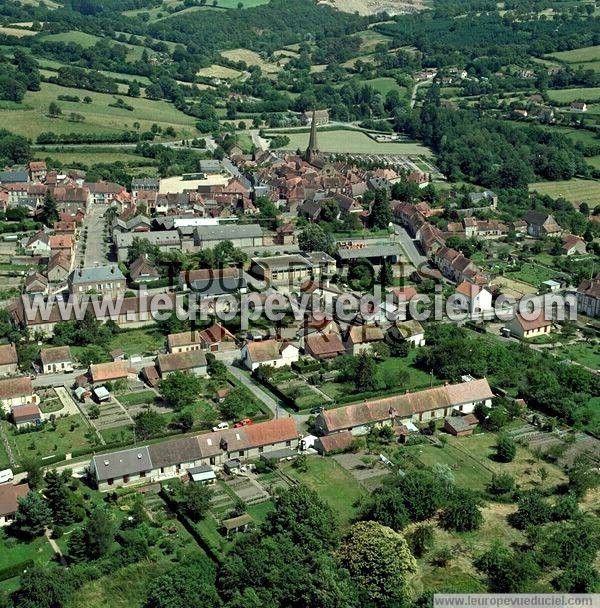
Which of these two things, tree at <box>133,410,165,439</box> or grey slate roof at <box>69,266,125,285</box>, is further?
grey slate roof at <box>69,266,125,285</box>

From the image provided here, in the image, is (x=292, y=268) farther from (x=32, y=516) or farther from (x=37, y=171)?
(x=37, y=171)

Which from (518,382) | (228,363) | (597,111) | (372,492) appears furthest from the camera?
(597,111)

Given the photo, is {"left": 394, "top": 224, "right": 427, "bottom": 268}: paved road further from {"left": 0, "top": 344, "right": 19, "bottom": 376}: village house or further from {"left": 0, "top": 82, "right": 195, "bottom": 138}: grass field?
{"left": 0, "top": 82, "right": 195, "bottom": 138}: grass field

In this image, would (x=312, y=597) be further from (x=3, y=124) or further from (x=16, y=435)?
Answer: (x=3, y=124)

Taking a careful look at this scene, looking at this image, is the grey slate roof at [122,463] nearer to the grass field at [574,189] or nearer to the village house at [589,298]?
the village house at [589,298]

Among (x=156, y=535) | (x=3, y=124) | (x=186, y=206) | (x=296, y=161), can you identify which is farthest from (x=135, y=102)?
(x=156, y=535)

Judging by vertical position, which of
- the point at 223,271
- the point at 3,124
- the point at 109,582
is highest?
the point at 3,124

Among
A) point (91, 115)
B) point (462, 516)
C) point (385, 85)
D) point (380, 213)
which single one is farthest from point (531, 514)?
point (385, 85)

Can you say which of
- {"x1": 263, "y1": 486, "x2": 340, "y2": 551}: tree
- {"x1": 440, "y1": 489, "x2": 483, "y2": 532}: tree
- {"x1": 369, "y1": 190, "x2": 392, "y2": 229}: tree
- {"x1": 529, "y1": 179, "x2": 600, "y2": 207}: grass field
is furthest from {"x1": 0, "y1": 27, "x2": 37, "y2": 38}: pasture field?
{"x1": 440, "y1": 489, "x2": 483, "y2": 532}: tree
